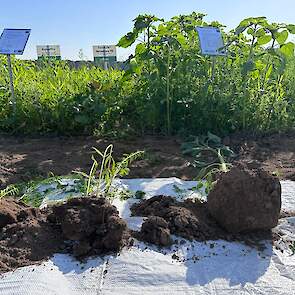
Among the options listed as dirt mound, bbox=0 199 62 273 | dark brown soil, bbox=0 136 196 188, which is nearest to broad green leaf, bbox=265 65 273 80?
dark brown soil, bbox=0 136 196 188

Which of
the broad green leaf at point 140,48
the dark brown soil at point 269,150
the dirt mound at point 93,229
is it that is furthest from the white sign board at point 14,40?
the dirt mound at point 93,229

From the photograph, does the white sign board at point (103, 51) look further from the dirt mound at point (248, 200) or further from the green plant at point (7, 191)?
the dirt mound at point (248, 200)

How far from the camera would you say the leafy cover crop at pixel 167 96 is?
479 centimetres

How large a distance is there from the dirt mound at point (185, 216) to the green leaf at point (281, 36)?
7.26ft

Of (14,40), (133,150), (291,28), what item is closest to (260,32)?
(291,28)

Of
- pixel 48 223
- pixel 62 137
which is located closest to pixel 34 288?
pixel 48 223

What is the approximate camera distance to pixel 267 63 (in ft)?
15.7

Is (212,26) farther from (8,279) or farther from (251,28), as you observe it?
(8,279)

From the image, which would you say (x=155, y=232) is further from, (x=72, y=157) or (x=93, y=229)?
(x=72, y=157)

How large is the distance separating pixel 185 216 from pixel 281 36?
249cm

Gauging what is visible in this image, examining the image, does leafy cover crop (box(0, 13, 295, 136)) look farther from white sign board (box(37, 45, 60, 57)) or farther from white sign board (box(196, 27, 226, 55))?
white sign board (box(37, 45, 60, 57))

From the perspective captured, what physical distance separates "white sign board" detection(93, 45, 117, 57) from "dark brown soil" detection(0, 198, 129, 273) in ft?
17.3

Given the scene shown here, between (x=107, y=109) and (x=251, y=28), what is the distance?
1.70 m

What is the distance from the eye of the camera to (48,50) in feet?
22.6
